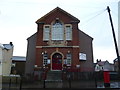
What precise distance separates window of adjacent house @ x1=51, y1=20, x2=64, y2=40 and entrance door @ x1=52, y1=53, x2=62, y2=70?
260 centimetres

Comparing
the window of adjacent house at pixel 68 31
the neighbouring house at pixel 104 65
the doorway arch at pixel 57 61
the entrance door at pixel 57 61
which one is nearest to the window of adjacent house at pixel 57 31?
the window of adjacent house at pixel 68 31

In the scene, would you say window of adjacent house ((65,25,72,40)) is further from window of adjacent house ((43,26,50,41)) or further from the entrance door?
the entrance door

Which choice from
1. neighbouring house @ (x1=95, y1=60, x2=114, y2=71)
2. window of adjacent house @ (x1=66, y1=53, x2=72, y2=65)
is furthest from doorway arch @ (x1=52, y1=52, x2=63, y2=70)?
neighbouring house @ (x1=95, y1=60, x2=114, y2=71)

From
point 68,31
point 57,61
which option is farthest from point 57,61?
point 68,31

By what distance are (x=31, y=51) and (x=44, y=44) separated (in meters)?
7.19

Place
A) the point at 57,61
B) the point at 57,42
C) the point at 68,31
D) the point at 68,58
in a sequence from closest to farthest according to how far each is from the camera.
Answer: the point at 57,61 < the point at 68,58 < the point at 57,42 < the point at 68,31

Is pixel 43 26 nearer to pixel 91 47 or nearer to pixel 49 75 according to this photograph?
pixel 49 75

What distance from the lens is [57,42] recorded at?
31844 millimetres

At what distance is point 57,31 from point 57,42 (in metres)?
1.73

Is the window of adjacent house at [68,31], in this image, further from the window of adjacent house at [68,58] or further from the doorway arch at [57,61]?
the doorway arch at [57,61]

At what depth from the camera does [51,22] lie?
32531mm

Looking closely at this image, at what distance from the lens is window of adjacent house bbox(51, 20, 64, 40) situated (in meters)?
32.1

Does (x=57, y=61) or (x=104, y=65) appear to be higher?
(x=57, y=61)

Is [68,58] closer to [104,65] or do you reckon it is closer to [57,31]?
[57,31]
